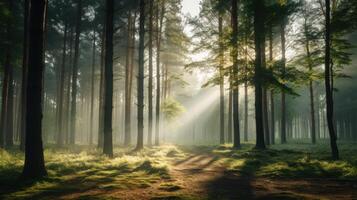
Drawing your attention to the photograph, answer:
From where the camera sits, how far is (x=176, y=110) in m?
33.3

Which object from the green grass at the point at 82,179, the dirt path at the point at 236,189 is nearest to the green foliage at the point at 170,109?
the green grass at the point at 82,179

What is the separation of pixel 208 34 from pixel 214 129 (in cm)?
3172

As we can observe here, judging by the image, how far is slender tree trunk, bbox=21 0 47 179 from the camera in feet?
26.6

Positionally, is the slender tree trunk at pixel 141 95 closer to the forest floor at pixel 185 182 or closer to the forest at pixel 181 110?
the forest at pixel 181 110

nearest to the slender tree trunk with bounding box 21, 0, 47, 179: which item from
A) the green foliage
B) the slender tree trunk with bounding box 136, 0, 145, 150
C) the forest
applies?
the forest

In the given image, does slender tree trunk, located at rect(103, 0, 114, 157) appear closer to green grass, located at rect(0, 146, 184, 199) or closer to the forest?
the forest

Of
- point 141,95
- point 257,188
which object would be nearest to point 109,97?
point 141,95

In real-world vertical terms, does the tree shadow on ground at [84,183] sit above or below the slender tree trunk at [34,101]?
below

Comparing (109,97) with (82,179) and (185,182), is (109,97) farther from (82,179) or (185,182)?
(185,182)

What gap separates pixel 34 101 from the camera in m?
8.17

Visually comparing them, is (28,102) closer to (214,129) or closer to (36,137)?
(36,137)

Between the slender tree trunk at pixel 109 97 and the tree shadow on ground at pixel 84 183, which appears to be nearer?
the tree shadow on ground at pixel 84 183

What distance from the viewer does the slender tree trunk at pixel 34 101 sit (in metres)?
8.10

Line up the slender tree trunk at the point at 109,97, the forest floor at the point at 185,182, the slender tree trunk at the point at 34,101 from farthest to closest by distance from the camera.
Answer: the slender tree trunk at the point at 109,97 < the slender tree trunk at the point at 34,101 < the forest floor at the point at 185,182
